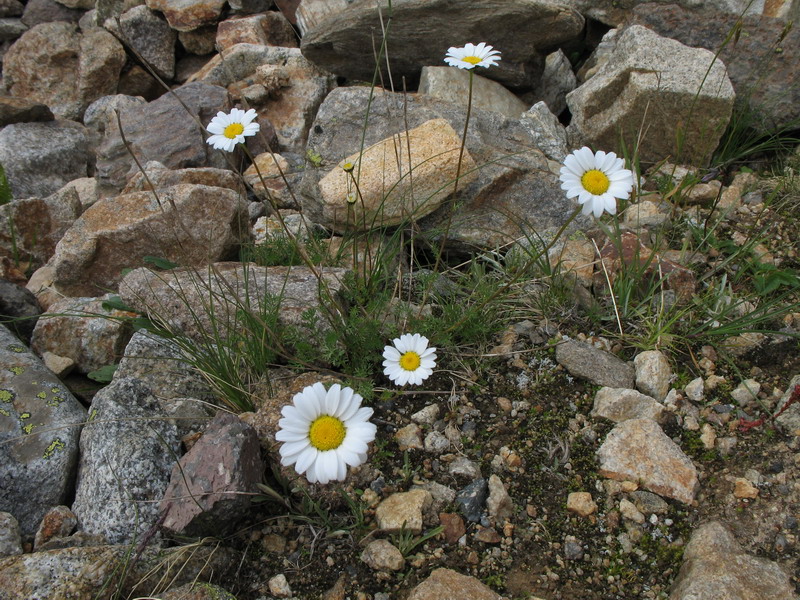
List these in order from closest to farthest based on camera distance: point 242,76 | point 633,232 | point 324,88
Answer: point 633,232, point 324,88, point 242,76

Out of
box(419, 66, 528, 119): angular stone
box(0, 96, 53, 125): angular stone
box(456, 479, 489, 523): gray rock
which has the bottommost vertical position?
box(0, 96, 53, 125): angular stone

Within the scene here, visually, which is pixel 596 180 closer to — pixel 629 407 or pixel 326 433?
pixel 629 407

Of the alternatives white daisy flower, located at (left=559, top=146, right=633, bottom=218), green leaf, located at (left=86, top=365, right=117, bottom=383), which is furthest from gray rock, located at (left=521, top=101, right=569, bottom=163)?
green leaf, located at (left=86, top=365, right=117, bottom=383)

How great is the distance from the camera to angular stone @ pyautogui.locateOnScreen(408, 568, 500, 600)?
2014 mm

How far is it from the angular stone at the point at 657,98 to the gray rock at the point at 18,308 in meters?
3.52

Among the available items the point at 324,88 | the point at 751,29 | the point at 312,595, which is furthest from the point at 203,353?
the point at 751,29

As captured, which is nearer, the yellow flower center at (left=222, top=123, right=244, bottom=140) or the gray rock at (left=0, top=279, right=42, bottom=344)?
the yellow flower center at (left=222, top=123, right=244, bottom=140)

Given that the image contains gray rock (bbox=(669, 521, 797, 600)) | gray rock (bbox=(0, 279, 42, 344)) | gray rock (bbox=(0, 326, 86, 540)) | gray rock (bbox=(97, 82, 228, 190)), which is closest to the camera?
gray rock (bbox=(669, 521, 797, 600))

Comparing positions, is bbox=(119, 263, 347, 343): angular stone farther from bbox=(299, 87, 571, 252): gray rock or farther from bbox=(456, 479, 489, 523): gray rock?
bbox=(456, 479, 489, 523): gray rock

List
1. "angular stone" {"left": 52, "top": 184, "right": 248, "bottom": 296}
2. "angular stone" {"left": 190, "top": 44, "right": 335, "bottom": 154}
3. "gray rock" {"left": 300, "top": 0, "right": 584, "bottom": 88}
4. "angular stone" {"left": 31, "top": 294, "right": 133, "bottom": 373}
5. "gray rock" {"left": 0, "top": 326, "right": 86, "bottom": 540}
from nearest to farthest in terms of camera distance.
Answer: "gray rock" {"left": 0, "top": 326, "right": 86, "bottom": 540} → "angular stone" {"left": 31, "top": 294, "right": 133, "bottom": 373} → "angular stone" {"left": 52, "top": 184, "right": 248, "bottom": 296} → "gray rock" {"left": 300, "top": 0, "right": 584, "bottom": 88} → "angular stone" {"left": 190, "top": 44, "right": 335, "bottom": 154}

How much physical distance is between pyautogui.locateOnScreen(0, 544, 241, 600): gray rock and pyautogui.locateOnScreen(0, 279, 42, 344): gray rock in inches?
70.8

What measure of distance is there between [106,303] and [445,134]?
2009 millimetres

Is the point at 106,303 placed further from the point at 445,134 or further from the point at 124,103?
the point at 124,103

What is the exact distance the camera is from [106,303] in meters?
3.15
